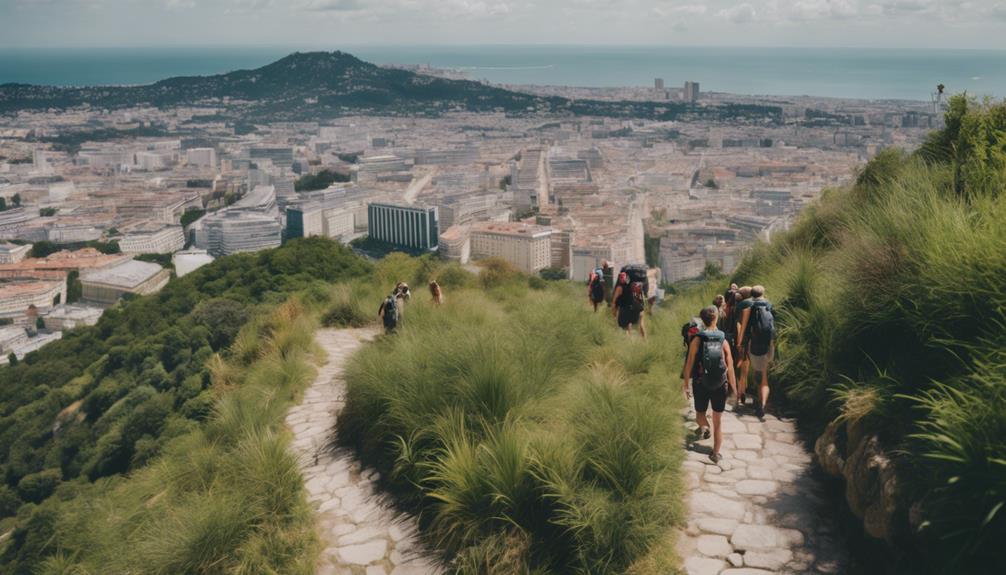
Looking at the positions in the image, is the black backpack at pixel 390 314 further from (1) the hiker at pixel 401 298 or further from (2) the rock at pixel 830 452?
(2) the rock at pixel 830 452

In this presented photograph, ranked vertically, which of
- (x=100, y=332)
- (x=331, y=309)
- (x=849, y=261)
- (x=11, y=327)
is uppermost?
(x=849, y=261)

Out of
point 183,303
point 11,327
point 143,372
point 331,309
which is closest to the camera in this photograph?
point 331,309

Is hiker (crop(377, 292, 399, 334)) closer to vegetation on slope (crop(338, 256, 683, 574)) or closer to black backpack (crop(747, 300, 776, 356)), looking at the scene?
vegetation on slope (crop(338, 256, 683, 574))

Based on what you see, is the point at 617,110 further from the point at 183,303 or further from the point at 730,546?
the point at 730,546

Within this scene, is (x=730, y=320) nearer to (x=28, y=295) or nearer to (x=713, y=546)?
(x=713, y=546)

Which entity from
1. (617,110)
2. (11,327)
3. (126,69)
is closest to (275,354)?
(11,327)

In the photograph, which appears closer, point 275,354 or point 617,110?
point 275,354
